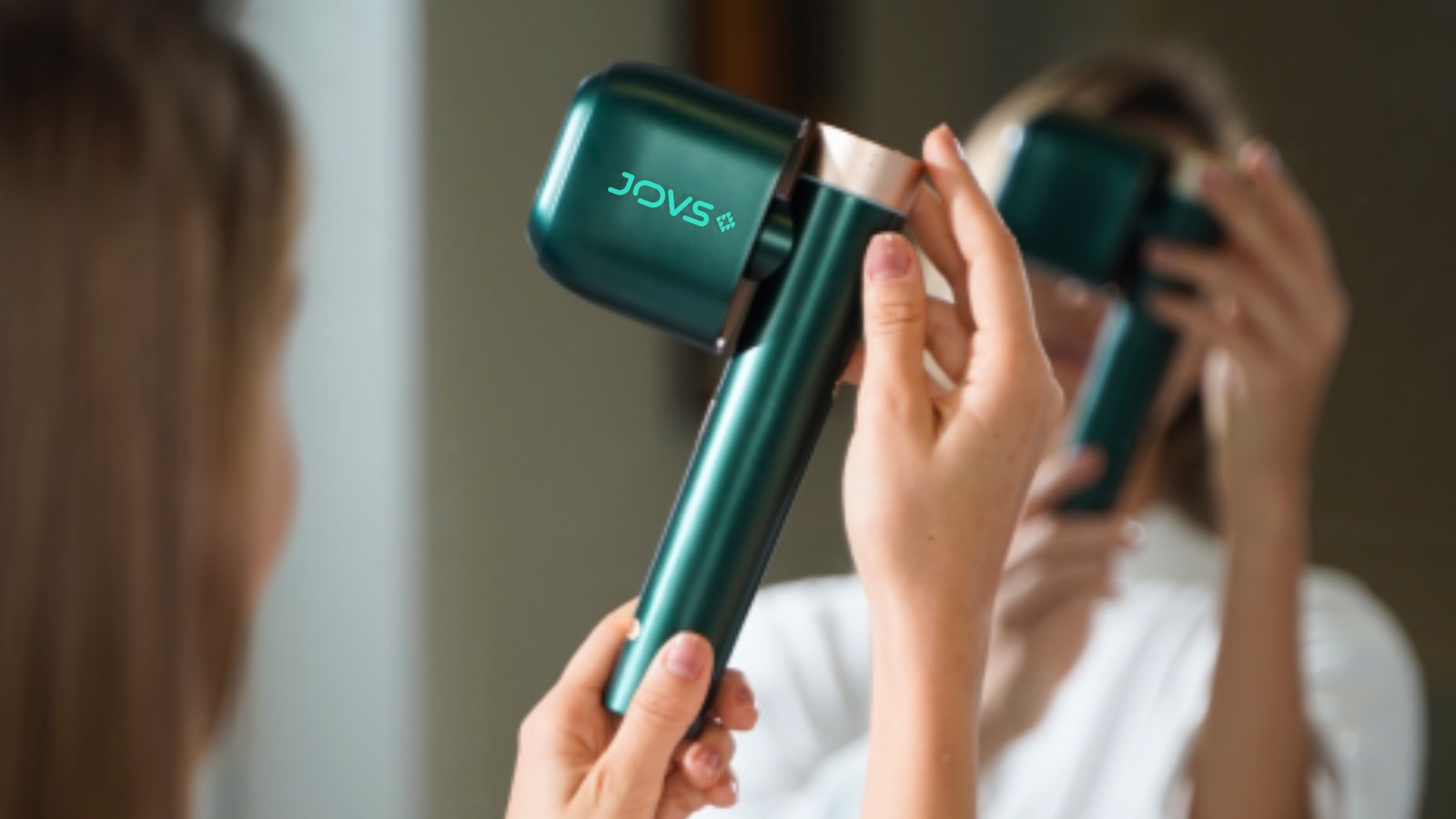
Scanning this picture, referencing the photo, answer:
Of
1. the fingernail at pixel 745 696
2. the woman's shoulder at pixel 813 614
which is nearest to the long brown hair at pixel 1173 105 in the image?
the woman's shoulder at pixel 813 614

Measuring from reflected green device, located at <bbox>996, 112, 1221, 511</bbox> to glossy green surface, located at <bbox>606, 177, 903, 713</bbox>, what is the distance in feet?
0.63

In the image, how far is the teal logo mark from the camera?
1.34 ft

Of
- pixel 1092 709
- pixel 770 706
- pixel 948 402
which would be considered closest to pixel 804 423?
pixel 948 402

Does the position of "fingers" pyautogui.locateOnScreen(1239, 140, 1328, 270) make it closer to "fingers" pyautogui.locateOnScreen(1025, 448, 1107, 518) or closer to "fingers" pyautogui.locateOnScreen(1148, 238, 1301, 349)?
"fingers" pyautogui.locateOnScreen(1148, 238, 1301, 349)

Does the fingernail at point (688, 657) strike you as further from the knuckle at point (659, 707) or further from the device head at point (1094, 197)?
the device head at point (1094, 197)

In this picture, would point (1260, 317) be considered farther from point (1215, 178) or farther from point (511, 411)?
point (511, 411)

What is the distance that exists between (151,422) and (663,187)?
8.5 inches

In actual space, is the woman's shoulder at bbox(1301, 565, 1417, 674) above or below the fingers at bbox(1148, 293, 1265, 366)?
below

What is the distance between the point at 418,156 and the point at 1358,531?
0.52 m

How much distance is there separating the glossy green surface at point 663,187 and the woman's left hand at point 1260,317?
0.29 meters

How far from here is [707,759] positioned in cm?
43

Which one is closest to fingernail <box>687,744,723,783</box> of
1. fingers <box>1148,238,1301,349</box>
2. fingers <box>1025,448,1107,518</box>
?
fingers <box>1025,448,1107,518</box>

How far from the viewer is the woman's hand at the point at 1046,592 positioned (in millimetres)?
592

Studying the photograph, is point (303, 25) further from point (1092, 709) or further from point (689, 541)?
point (1092, 709)
